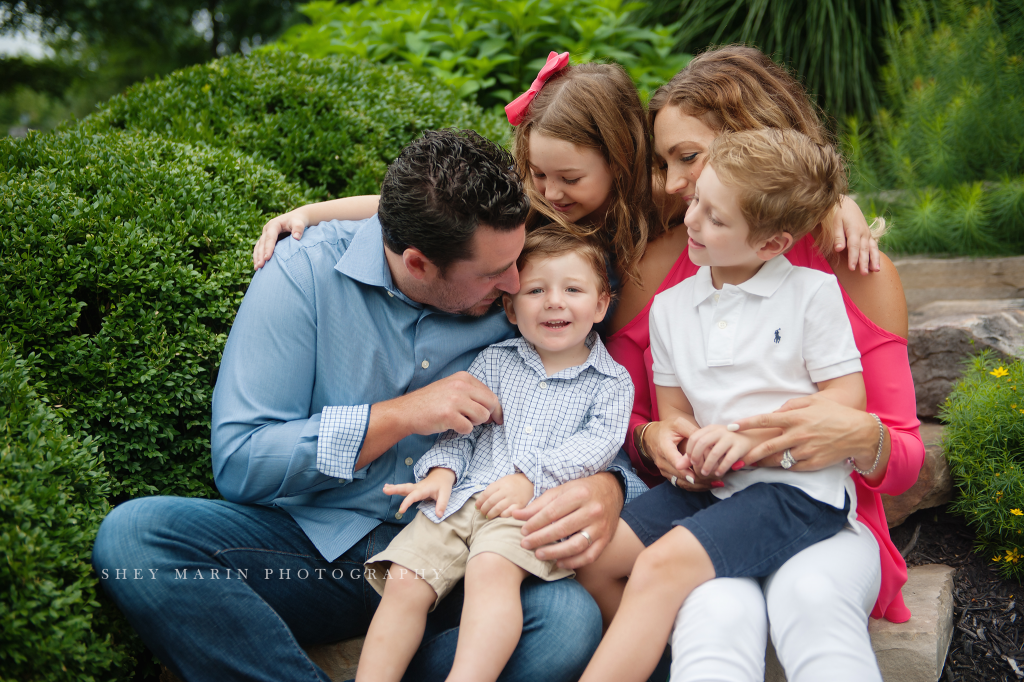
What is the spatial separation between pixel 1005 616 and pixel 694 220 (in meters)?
1.68

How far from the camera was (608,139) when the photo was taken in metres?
2.35

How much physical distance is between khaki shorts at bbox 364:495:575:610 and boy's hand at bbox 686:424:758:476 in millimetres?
480

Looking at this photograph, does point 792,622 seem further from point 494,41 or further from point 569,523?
point 494,41

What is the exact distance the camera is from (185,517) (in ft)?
6.14

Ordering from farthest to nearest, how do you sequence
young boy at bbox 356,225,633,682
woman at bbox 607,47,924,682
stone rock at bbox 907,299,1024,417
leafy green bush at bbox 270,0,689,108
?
leafy green bush at bbox 270,0,689,108 < stone rock at bbox 907,299,1024,417 < young boy at bbox 356,225,633,682 < woman at bbox 607,47,924,682

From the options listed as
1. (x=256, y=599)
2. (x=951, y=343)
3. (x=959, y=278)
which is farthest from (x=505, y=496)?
(x=959, y=278)

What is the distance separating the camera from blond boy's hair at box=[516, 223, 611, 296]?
2191 millimetres

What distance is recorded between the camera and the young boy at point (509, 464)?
1832 mm

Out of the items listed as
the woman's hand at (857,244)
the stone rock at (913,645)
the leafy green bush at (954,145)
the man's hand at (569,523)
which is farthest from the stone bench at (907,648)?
the leafy green bush at (954,145)

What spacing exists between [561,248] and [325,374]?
79cm

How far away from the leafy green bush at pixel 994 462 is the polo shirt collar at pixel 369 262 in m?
1.99

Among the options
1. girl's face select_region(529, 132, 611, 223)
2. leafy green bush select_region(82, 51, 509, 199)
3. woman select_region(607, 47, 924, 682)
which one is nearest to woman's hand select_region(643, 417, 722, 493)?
woman select_region(607, 47, 924, 682)

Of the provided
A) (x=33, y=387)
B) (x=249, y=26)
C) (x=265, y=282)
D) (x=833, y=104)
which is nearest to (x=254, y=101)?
(x=265, y=282)

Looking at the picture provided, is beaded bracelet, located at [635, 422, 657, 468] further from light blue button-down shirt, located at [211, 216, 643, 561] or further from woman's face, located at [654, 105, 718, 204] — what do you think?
woman's face, located at [654, 105, 718, 204]
